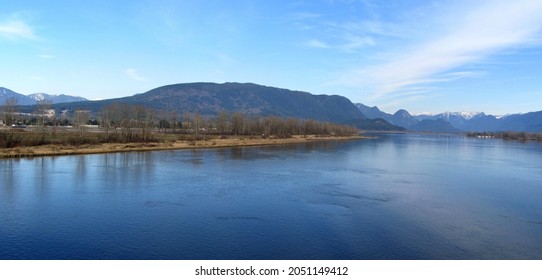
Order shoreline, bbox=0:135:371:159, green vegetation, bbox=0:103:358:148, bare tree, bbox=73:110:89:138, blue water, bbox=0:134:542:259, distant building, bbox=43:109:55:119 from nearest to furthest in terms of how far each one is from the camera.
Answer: blue water, bbox=0:134:542:259 → shoreline, bbox=0:135:371:159 → green vegetation, bbox=0:103:358:148 → bare tree, bbox=73:110:89:138 → distant building, bbox=43:109:55:119

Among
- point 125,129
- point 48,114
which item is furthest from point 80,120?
point 48,114

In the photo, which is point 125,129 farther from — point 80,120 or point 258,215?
point 258,215

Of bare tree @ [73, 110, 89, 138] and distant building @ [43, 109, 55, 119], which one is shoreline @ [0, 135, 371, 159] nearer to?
bare tree @ [73, 110, 89, 138]

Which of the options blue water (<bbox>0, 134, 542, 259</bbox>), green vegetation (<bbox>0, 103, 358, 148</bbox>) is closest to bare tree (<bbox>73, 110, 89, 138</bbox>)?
green vegetation (<bbox>0, 103, 358, 148</bbox>)

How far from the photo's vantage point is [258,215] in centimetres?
1378

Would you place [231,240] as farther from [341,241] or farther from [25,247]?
[25,247]

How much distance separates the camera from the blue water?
1015 cm

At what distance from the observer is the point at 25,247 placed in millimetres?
9805

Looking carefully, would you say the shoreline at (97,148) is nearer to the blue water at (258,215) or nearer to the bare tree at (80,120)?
the blue water at (258,215)

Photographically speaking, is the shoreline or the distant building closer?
the shoreline
